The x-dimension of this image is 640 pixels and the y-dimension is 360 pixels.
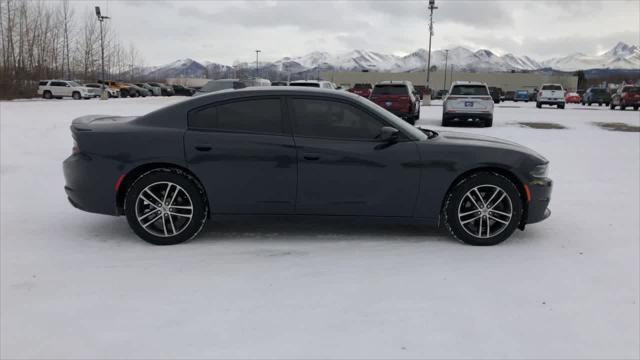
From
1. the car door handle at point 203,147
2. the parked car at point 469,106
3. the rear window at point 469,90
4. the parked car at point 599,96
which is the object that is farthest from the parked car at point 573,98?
the car door handle at point 203,147

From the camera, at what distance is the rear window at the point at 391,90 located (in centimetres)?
1863

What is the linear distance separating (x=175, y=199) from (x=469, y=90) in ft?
51.2

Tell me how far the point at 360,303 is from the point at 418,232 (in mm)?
1892

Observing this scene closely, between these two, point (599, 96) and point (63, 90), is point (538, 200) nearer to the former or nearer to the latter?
point (599, 96)

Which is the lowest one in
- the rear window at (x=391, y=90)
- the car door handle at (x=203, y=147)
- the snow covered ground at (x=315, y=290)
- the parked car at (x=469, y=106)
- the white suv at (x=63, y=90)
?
the snow covered ground at (x=315, y=290)

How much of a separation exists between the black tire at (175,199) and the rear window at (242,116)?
523mm

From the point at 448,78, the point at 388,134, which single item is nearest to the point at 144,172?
the point at 388,134

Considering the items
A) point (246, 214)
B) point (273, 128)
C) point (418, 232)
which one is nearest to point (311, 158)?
point (273, 128)

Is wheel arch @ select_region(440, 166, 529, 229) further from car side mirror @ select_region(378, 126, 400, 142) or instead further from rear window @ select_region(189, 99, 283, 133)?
rear window @ select_region(189, 99, 283, 133)

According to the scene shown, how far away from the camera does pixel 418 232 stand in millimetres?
5301

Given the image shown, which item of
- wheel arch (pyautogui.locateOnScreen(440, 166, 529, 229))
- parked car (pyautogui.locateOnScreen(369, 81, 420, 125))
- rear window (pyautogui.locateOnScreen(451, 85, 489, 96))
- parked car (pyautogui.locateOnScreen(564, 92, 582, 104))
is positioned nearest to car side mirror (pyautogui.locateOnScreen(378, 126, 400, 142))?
wheel arch (pyautogui.locateOnScreen(440, 166, 529, 229))

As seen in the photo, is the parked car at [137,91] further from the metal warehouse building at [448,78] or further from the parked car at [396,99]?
the metal warehouse building at [448,78]

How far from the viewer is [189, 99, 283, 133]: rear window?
16.0ft

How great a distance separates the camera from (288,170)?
4.75 m
